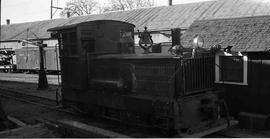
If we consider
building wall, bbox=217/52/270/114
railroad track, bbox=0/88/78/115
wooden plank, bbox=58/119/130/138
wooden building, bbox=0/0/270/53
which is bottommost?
railroad track, bbox=0/88/78/115

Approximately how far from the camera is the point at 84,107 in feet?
32.9

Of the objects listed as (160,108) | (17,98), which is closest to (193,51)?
(160,108)

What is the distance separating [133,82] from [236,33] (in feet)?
12.7

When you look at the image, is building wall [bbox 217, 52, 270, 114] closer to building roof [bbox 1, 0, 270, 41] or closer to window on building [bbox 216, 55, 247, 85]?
window on building [bbox 216, 55, 247, 85]

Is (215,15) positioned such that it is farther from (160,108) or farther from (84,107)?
(160,108)

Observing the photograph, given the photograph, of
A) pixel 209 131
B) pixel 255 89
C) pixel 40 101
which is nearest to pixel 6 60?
pixel 40 101

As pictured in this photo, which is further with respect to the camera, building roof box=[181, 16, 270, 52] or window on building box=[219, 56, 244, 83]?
window on building box=[219, 56, 244, 83]

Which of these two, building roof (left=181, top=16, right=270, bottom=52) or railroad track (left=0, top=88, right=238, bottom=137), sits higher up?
building roof (left=181, top=16, right=270, bottom=52)

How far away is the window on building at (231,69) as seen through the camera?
8.92 meters

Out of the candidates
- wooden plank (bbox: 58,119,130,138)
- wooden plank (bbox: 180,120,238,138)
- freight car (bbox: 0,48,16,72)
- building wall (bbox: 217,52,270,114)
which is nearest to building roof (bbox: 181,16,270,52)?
building wall (bbox: 217,52,270,114)

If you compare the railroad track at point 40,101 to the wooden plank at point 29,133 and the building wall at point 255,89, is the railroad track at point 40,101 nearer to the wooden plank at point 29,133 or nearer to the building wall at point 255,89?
the wooden plank at point 29,133

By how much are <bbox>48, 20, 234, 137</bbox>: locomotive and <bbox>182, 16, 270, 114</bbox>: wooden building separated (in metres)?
0.82

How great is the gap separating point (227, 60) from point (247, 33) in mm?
1127

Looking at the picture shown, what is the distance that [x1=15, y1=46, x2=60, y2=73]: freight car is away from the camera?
28452 mm
